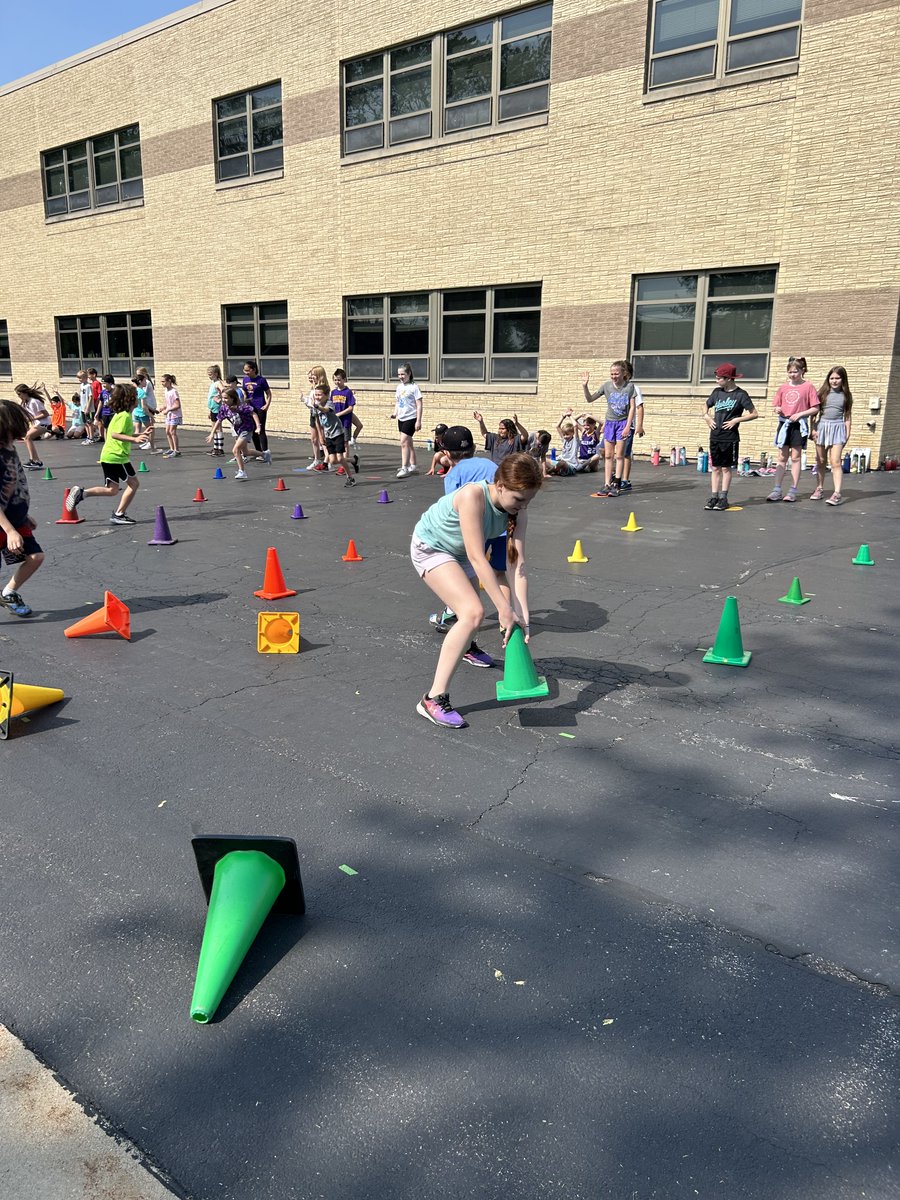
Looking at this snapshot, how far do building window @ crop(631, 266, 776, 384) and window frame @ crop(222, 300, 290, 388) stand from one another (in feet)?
33.2

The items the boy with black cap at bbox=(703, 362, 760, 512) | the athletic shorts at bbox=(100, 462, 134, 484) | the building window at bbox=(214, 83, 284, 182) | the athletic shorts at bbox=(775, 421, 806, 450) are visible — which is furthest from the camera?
the building window at bbox=(214, 83, 284, 182)

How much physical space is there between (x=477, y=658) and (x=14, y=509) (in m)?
3.82

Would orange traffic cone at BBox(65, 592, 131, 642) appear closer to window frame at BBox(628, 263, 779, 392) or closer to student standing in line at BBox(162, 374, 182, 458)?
window frame at BBox(628, 263, 779, 392)

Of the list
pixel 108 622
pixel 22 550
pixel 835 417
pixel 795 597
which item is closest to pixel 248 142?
pixel 835 417

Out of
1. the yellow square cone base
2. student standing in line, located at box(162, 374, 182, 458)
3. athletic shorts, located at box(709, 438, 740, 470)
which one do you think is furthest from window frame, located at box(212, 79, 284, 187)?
the yellow square cone base

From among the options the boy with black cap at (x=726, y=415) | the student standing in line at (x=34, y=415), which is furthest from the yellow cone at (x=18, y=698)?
the student standing in line at (x=34, y=415)

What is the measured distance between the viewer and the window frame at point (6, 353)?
101ft

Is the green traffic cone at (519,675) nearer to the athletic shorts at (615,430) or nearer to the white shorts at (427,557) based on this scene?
the white shorts at (427,557)

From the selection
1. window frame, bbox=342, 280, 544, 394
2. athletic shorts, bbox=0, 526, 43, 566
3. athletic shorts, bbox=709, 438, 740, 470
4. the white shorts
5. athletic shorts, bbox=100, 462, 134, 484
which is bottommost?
athletic shorts, bbox=0, 526, 43, 566

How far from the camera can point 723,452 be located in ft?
37.7

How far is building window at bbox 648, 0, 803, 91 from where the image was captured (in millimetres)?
14820

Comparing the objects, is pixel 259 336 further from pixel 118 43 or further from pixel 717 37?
pixel 717 37

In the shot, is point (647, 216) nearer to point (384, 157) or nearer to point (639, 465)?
point (639, 465)

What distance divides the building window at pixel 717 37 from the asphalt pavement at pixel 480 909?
12.7 meters
